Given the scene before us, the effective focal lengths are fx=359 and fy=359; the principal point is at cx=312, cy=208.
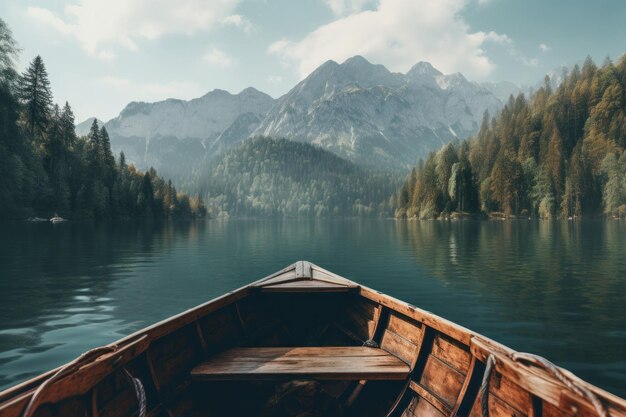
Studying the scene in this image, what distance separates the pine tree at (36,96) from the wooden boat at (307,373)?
116156 millimetres

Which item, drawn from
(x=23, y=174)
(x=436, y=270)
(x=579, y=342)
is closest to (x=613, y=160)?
(x=436, y=270)

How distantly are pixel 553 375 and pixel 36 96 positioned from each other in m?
125

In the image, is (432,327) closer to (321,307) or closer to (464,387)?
(464,387)

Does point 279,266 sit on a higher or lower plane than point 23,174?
lower

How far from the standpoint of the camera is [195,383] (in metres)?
7.37

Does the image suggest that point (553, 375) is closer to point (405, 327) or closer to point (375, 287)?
point (405, 327)

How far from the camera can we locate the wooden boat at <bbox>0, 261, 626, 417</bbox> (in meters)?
4.61

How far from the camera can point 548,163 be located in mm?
130500

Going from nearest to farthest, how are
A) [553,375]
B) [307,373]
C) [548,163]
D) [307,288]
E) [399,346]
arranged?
[553,375] < [307,373] < [399,346] < [307,288] < [548,163]

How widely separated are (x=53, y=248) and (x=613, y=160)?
152 meters

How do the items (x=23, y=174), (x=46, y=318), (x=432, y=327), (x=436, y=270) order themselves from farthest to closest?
(x=23, y=174) → (x=436, y=270) → (x=46, y=318) → (x=432, y=327)

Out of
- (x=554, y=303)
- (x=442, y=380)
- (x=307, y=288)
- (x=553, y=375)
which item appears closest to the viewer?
(x=553, y=375)

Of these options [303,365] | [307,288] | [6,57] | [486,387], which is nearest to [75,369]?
[303,365]

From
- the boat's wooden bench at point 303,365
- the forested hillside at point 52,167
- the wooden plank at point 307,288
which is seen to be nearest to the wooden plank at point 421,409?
the boat's wooden bench at point 303,365
